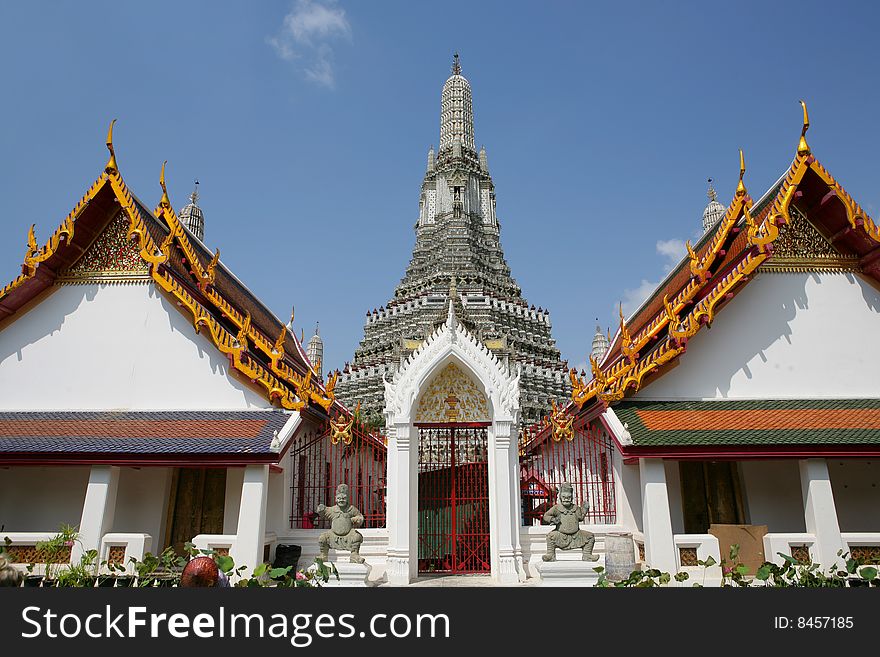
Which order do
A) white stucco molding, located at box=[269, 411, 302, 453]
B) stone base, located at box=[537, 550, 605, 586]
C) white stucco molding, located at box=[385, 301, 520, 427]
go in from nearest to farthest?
stone base, located at box=[537, 550, 605, 586] < white stucco molding, located at box=[269, 411, 302, 453] < white stucco molding, located at box=[385, 301, 520, 427]

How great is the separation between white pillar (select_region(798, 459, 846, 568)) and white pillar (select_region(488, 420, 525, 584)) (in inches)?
158

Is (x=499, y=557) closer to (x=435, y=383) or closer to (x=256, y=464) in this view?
(x=435, y=383)

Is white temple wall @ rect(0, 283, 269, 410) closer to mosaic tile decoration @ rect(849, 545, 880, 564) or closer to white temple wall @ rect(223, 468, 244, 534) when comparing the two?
white temple wall @ rect(223, 468, 244, 534)

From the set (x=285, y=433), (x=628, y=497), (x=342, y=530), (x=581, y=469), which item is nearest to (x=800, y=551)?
(x=628, y=497)

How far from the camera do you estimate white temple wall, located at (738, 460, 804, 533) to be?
10000 millimetres

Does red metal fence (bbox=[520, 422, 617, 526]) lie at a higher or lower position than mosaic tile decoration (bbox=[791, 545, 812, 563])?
higher

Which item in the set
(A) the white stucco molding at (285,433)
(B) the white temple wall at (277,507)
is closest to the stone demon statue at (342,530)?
(A) the white stucco molding at (285,433)

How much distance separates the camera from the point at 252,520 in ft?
28.0

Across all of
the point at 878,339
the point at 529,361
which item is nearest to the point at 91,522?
the point at 878,339

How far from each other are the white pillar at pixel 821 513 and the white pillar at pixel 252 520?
7.52 m

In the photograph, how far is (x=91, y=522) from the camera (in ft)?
28.3

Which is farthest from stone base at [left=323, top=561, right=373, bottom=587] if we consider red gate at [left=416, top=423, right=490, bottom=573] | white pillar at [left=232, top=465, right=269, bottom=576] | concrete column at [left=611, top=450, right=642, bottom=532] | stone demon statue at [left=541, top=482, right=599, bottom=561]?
concrete column at [left=611, top=450, right=642, bottom=532]

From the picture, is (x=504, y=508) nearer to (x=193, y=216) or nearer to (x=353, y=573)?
(x=353, y=573)

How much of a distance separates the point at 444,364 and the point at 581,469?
323cm
